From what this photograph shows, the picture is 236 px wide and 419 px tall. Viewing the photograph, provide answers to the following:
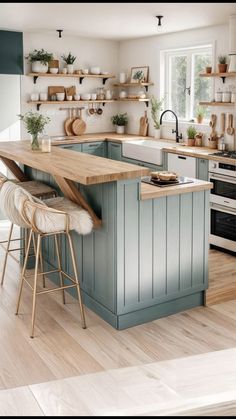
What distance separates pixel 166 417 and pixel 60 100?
6530 mm

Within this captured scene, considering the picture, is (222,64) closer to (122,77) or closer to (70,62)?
(122,77)

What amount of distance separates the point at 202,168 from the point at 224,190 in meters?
0.39

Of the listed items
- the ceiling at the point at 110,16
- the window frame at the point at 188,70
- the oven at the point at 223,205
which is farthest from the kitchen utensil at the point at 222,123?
the ceiling at the point at 110,16

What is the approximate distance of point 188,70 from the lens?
6.84 meters

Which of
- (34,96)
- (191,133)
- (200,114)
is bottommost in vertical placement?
(191,133)

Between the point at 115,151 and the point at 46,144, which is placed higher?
the point at 46,144

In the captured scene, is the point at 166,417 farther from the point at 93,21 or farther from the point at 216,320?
the point at 93,21

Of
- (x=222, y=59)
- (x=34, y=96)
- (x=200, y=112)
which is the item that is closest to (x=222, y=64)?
(x=222, y=59)

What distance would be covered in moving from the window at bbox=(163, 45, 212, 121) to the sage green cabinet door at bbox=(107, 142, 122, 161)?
861 mm

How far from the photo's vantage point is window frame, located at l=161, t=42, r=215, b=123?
657 centimetres

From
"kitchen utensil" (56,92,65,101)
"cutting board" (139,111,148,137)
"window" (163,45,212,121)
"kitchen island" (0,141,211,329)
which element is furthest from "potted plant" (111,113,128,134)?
"kitchen island" (0,141,211,329)

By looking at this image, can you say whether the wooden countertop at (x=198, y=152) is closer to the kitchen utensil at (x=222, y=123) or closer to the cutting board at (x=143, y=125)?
the kitchen utensil at (x=222, y=123)

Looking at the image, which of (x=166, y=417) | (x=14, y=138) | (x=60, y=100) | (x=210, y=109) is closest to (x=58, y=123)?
(x=60, y=100)

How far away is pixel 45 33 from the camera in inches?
283
